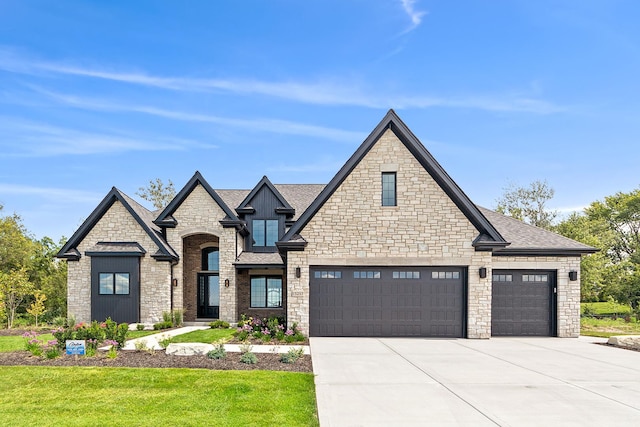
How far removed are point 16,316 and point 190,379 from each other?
2631 centimetres

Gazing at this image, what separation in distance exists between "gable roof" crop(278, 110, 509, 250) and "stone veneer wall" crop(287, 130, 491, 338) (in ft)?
0.72

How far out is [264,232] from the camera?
2275 centimetres

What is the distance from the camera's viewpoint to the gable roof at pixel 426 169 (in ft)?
49.8

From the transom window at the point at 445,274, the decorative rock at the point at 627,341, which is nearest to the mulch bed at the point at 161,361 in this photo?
the transom window at the point at 445,274

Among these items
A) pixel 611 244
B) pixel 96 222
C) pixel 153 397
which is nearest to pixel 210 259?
pixel 96 222

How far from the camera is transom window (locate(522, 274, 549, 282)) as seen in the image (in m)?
16.5

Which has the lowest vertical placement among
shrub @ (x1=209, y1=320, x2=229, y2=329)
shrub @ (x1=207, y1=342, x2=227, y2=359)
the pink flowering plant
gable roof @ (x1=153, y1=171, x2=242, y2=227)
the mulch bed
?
shrub @ (x1=209, y1=320, x2=229, y2=329)

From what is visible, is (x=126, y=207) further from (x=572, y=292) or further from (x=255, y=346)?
(x=572, y=292)

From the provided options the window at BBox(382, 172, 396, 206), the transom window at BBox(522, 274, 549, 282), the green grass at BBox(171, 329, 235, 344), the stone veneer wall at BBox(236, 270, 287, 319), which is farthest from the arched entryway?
the transom window at BBox(522, 274, 549, 282)

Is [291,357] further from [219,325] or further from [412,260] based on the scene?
[219,325]

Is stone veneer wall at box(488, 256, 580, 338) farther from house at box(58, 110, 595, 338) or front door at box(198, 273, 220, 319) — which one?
front door at box(198, 273, 220, 319)

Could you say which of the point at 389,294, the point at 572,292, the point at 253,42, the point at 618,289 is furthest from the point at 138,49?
the point at 618,289

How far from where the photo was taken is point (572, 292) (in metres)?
16.3

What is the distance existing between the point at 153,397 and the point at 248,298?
1441cm
